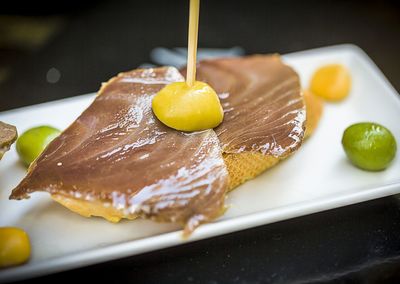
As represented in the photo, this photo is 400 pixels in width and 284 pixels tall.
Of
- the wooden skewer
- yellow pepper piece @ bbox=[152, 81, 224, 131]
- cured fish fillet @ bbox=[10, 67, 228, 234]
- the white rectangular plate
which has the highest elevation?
the wooden skewer

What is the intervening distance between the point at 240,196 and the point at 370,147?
604 mm

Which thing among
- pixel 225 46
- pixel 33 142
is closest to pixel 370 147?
pixel 33 142

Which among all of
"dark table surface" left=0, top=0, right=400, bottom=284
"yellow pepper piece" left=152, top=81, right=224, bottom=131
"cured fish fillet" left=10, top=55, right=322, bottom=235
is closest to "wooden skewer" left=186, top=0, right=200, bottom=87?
"yellow pepper piece" left=152, top=81, right=224, bottom=131

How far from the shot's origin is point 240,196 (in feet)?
8.08

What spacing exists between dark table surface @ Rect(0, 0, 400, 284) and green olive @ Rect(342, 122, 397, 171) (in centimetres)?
18

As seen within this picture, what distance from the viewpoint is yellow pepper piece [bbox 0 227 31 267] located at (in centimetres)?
207

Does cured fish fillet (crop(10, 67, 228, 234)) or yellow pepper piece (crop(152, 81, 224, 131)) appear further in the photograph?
yellow pepper piece (crop(152, 81, 224, 131))

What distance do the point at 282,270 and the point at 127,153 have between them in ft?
2.45

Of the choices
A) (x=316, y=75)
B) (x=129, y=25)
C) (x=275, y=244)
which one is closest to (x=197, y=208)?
(x=275, y=244)

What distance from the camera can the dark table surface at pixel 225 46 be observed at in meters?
2.22

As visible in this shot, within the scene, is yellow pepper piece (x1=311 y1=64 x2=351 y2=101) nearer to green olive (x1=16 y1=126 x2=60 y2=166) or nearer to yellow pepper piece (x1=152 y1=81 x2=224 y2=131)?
yellow pepper piece (x1=152 y1=81 x2=224 y2=131)

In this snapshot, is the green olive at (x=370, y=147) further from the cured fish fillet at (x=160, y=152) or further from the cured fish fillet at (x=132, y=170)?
the cured fish fillet at (x=132, y=170)

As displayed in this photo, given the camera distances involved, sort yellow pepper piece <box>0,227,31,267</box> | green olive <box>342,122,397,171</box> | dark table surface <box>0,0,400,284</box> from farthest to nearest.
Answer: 1. green olive <box>342,122,397,171</box>
2. dark table surface <box>0,0,400,284</box>
3. yellow pepper piece <box>0,227,31,267</box>

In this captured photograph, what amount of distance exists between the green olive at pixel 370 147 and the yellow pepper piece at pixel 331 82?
0.51 metres
